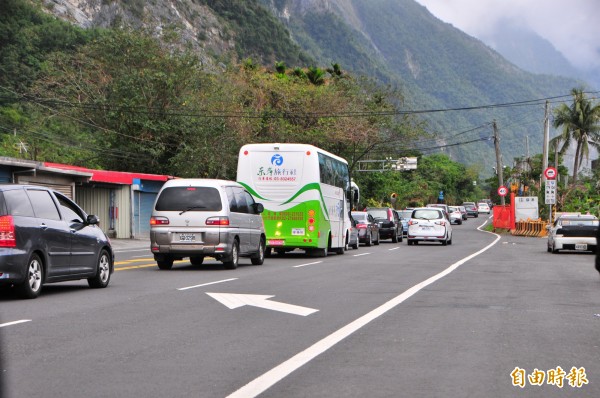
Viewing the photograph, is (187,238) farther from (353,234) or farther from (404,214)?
A: (404,214)

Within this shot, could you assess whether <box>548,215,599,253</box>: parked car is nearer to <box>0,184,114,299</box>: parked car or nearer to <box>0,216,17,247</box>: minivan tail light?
<box>0,184,114,299</box>: parked car

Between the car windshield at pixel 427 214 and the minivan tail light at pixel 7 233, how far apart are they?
27606 mm

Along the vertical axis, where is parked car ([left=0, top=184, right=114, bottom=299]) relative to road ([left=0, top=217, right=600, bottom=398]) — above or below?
above

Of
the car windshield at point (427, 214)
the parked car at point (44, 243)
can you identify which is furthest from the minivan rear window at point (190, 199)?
the car windshield at point (427, 214)

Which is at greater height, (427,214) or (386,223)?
(427,214)

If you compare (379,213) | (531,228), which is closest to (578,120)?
(531,228)

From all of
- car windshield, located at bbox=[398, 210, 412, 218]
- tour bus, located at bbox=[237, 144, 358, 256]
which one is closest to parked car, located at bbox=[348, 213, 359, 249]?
tour bus, located at bbox=[237, 144, 358, 256]

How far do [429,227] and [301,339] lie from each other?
96.4ft

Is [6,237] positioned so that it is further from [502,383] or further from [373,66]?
[373,66]

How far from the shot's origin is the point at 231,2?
12694cm

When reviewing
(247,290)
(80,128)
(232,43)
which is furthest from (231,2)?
(247,290)

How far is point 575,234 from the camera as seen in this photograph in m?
30.7

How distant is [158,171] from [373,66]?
144530mm

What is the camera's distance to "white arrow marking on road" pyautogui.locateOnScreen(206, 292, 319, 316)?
1164 centimetres
